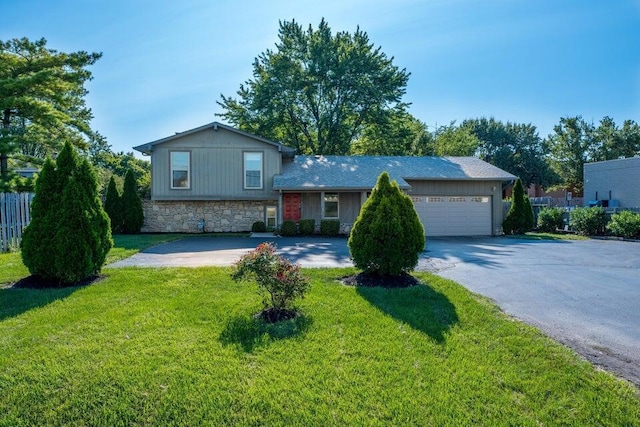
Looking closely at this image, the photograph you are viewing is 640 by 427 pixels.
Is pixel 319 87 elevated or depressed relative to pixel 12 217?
elevated

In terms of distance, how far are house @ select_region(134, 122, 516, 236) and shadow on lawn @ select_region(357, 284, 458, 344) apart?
11066 mm

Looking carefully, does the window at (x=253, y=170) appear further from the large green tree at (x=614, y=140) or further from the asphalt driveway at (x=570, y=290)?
the large green tree at (x=614, y=140)

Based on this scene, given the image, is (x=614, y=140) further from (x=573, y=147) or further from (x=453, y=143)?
(x=453, y=143)

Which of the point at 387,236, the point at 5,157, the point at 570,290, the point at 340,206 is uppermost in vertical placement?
the point at 5,157

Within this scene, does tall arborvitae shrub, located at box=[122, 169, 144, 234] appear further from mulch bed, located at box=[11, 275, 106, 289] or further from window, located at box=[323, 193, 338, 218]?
mulch bed, located at box=[11, 275, 106, 289]

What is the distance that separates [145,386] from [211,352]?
71cm

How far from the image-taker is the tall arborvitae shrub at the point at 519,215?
17953 millimetres

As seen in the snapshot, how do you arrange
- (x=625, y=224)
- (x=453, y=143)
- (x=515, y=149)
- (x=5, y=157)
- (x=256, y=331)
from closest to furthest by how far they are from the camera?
(x=256, y=331)
(x=625, y=224)
(x=5, y=157)
(x=453, y=143)
(x=515, y=149)

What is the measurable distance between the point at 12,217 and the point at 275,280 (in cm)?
1024

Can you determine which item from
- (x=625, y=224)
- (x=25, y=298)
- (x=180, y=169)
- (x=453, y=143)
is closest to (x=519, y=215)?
(x=625, y=224)

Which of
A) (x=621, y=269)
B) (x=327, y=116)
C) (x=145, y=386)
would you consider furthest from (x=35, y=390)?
(x=327, y=116)

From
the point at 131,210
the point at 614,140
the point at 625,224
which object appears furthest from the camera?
the point at 614,140

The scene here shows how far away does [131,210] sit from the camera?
A: 17094mm

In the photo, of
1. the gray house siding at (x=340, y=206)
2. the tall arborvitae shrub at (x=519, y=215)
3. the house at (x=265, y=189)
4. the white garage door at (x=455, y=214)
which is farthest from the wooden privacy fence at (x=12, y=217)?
the tall arborvitae shrub at (x=519, y=215)
